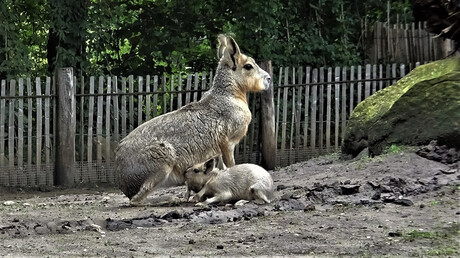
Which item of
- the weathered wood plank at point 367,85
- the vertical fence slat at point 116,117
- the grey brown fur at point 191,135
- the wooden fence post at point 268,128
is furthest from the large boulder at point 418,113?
the vertical fence slat at point 116,117

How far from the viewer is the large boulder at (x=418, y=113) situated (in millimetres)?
10523

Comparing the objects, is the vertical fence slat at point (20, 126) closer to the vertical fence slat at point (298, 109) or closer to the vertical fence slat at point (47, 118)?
the vertical fence slat at point (47, 118)

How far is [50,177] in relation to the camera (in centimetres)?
1365

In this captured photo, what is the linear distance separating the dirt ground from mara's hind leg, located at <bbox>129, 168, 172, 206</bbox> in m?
0.14

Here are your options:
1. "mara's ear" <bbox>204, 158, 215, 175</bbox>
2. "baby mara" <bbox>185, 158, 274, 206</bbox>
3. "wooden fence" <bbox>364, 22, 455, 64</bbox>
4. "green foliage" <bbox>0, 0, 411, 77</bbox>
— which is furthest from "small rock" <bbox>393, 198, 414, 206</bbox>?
"wooden fence" <bbox>364, 22, 455, 64</bbox>

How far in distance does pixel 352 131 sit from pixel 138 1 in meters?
6.15

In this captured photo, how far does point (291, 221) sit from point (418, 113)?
127 inches

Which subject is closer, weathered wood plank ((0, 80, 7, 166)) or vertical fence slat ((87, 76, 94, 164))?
weathered wood plank ((0, 80, 7, 166))

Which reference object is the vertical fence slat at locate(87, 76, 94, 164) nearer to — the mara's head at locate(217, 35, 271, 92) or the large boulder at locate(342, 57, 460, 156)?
the mara's head at locate(217, 35, 271, 92)

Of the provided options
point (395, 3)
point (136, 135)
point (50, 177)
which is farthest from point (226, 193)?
point (395, 3)

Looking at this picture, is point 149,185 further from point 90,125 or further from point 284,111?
point 284,111

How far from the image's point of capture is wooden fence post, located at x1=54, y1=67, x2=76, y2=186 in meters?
13.4

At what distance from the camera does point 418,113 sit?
10.8 metres

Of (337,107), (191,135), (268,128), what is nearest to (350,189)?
(191,135)
